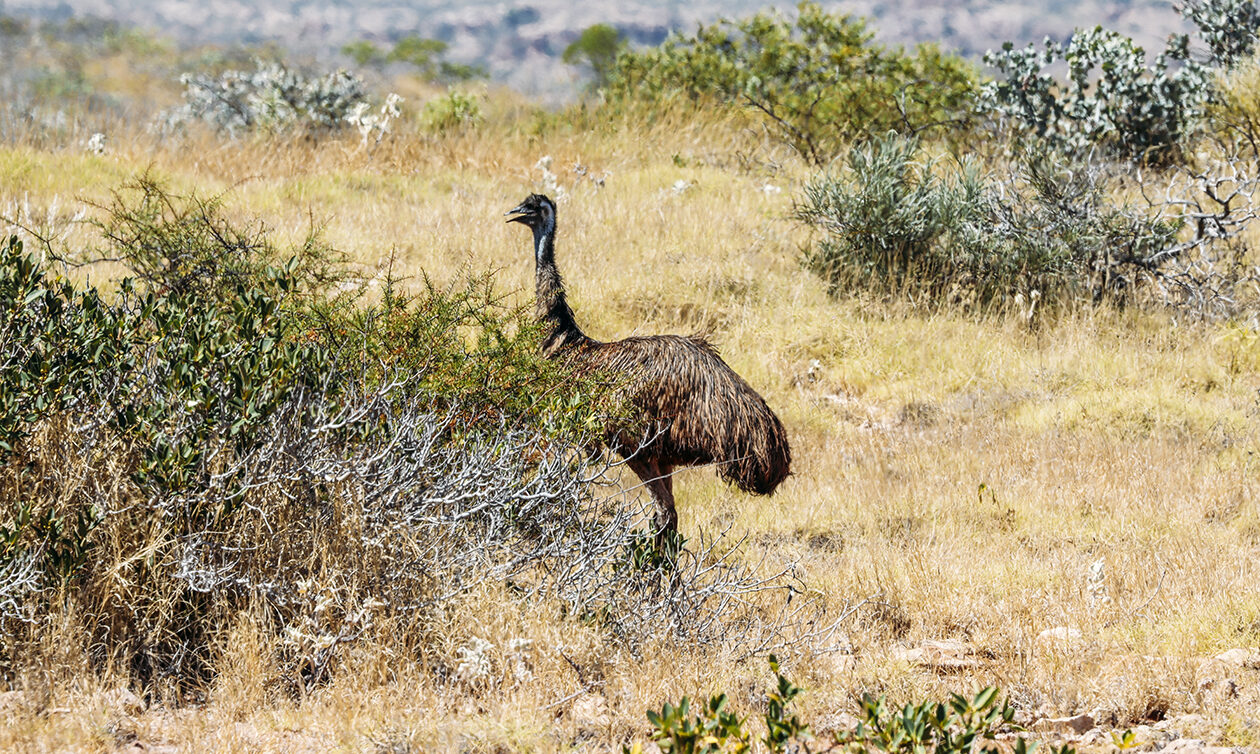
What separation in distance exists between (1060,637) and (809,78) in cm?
1294

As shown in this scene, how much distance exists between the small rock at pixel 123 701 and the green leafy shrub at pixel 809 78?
35.2 ft

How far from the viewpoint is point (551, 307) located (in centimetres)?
702

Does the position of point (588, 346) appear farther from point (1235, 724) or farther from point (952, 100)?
point (952, 100)

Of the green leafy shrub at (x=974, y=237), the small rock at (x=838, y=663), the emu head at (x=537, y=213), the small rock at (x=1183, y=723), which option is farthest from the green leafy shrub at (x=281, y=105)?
the small rock at (x=1183, y=723)

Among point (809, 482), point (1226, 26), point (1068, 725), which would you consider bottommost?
point (809, 482)

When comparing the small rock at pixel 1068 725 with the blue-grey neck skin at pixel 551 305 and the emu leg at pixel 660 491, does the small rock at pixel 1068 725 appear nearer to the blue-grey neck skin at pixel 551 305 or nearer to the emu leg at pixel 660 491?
the emu leg at pixel 660 491

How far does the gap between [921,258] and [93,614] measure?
814 centimetres

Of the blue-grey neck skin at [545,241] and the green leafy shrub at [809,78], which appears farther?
the green leafy shrub at [809,78]

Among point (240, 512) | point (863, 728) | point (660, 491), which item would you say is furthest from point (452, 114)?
point (863, 728)

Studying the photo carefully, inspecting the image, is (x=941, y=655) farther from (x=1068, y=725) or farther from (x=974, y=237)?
(x=974, y=237)

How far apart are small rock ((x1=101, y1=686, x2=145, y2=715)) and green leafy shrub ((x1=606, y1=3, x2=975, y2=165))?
1074 cm

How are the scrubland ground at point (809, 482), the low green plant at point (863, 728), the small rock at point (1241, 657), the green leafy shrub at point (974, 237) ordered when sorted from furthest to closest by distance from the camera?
the green leafy shrub at point (974, 237) < the small rock at point (1241, 657) < the scrubland ground at point (809, 482) < the low green plant at point (863, 728)

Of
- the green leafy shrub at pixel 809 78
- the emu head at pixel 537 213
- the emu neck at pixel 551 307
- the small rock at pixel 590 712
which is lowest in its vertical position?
the small rock at pixel 590 712

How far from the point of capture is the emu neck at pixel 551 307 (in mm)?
6875
